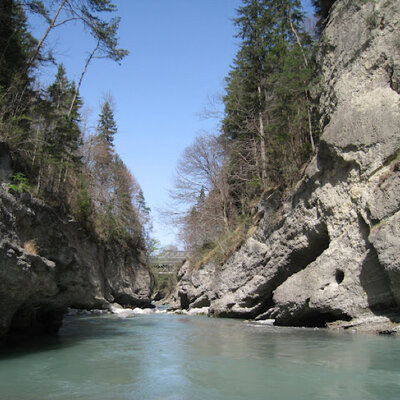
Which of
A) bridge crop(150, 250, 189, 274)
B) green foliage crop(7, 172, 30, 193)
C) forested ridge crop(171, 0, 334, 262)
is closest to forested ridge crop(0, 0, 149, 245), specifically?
green foliage crop(7, 172, 30, 193)

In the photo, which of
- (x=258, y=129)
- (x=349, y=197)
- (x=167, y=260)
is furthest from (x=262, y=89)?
(x=167, y=260)

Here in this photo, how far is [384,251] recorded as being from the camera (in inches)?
396

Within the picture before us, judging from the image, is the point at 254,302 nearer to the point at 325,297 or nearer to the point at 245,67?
the point at 325,297

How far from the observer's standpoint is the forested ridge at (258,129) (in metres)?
17.9

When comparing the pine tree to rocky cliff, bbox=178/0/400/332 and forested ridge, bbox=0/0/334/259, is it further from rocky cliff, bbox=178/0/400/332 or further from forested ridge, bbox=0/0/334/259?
rocky cliff, bbox=178/0/400/332

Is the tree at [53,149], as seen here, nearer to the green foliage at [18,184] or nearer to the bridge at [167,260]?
the green foliage at [18,184]

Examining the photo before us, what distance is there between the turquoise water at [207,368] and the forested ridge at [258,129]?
34.4ft

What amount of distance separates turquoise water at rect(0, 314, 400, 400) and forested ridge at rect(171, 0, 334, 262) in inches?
412

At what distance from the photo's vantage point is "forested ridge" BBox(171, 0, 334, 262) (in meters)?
17.9

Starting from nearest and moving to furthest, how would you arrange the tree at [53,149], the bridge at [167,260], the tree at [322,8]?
the tree at [53,149], the tree at [322,8], the bridge at [167,260]

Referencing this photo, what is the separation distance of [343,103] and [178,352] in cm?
1056

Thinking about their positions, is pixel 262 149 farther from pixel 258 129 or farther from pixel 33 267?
pixel 33 267

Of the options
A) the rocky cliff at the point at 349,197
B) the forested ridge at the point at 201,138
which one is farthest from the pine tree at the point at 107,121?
the rocky cliff at the point at 349,197

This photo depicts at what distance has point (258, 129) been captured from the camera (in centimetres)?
2380
